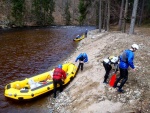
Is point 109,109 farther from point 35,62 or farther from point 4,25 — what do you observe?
point 4,25

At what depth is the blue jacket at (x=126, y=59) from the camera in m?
9.36

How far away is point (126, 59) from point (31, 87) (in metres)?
6.31

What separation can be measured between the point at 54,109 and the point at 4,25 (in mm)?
41754

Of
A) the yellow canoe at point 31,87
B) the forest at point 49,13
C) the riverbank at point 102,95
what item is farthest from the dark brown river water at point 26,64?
the forest at point 49,13

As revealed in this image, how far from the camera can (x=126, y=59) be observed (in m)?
9.52

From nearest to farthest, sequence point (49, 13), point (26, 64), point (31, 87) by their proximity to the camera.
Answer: point (31, 87) < point (26, 64) < point (49, 13)

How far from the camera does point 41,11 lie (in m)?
61.1

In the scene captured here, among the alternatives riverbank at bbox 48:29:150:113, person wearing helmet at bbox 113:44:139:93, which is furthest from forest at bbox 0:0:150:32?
person wearing helmet at bbox 113:44:139:93

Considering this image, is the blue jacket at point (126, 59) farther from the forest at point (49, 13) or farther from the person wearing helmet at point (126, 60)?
the forest at point (49, 13)

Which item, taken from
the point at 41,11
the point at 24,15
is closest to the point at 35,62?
the point at 24,15

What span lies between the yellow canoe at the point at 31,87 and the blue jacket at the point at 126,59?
456 centimetres

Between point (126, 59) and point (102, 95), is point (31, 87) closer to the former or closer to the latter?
point (102, 95)

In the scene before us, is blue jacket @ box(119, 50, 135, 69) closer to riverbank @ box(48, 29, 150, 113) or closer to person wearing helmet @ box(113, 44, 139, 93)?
person wearing helmet @ box(113, 44, 139, 93)

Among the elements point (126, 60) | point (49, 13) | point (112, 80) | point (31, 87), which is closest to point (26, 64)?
point (31, 87)
